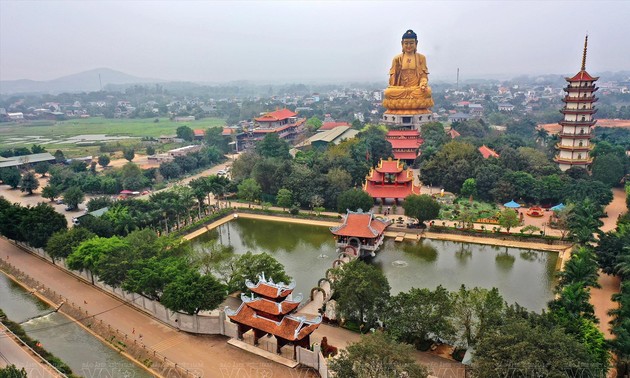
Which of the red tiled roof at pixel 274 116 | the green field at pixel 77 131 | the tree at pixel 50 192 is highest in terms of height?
the red tiled roof at pixel 274 116

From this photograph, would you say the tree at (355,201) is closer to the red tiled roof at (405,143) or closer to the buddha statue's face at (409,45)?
the red tiled roof at (405,143)

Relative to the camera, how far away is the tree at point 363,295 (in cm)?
1864

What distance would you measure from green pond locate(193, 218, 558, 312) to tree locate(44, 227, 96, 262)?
24.9 ft

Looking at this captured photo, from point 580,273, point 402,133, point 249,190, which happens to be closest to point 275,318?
point 580,273

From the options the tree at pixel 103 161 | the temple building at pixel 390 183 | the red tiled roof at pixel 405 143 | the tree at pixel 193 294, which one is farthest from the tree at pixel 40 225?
the red tiled roof at pixel 405 143

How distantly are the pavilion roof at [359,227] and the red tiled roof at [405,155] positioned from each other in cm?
2123

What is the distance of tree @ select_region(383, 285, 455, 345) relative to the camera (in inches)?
676

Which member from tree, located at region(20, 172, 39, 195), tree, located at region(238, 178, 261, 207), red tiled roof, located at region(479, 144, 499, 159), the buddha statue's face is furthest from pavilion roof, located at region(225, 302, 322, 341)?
the buddha statue's face

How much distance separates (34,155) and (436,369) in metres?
57.6

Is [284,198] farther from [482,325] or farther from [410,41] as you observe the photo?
[410,41]

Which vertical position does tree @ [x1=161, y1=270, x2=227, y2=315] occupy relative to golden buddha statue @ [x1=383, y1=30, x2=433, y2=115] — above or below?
below

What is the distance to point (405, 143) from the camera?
164ft

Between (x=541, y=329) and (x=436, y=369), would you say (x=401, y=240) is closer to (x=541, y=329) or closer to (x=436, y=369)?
(x=436, y=369)

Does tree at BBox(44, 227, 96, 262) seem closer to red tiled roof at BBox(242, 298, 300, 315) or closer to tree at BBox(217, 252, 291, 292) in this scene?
tree at BBox(217, 252, 291, 292)
